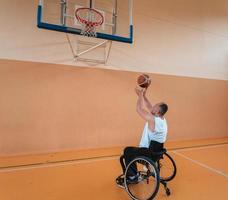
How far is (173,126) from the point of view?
4434 millimetres

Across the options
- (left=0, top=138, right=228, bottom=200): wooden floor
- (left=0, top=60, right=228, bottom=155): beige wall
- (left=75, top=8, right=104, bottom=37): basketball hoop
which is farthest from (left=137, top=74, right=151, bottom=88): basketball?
(left=0, top=60, right=228, bottom=155): beige wall

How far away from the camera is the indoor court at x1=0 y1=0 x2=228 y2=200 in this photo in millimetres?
2227

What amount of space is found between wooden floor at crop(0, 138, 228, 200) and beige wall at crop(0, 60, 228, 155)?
28cm

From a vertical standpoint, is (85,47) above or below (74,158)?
above

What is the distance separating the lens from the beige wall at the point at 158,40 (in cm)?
314

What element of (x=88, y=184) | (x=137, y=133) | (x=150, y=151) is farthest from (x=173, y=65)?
(x=88, y=184)

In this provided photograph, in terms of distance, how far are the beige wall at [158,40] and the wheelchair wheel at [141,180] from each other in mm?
2216

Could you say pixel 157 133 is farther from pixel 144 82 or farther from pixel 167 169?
pixel 167 169

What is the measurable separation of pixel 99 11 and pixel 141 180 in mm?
2645

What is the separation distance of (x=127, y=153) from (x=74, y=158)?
1.33m

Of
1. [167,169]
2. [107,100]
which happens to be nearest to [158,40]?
[107,100]

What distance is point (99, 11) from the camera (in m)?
3.21

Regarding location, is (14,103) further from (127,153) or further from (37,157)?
(127,153)

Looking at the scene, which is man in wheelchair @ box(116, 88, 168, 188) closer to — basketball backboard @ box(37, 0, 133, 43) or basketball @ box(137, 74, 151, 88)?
basketball @ box(137, 74, 151, 88)
